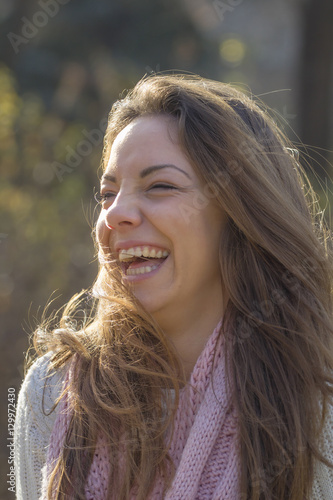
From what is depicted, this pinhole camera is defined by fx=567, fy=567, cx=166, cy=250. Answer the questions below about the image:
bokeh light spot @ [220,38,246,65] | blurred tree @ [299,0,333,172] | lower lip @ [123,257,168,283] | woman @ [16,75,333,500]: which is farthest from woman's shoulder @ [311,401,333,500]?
bokeh light spot @ [220,38,246,65]

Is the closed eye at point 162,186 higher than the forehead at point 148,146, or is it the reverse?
the forehead at point 148,146

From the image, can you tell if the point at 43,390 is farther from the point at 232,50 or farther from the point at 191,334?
the point at 232,50

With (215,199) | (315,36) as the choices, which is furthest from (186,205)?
(315,36)

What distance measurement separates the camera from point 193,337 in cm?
220

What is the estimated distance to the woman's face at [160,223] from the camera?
2037 mm

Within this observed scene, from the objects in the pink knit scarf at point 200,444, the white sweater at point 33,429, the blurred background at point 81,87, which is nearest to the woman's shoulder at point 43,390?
the white sweater at point 33,429

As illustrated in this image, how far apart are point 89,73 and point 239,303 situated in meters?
5.13

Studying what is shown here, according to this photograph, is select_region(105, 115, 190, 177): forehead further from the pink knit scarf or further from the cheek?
the pink knit scarf

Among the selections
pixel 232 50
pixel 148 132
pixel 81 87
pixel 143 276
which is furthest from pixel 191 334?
pixel 232 50

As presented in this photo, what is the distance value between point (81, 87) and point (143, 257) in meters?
4.90

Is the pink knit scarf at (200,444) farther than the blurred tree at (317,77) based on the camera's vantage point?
No

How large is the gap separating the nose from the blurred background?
1.73 metres

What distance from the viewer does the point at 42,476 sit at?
211 centimetres

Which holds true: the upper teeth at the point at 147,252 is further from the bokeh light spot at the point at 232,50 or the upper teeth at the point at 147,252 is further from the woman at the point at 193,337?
the bokeh light spot at the point at 232,50
